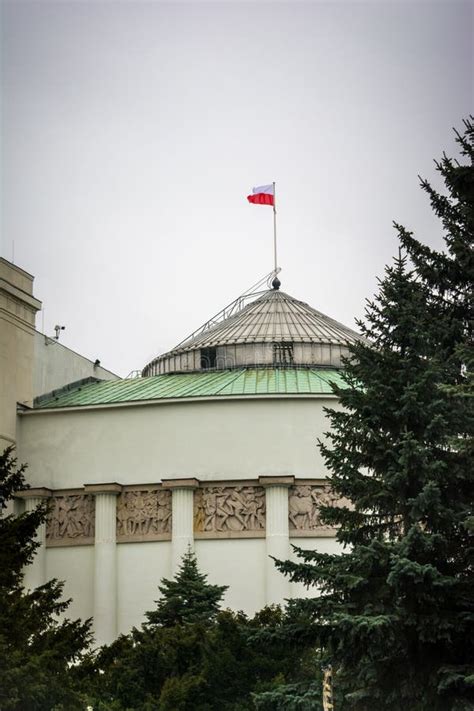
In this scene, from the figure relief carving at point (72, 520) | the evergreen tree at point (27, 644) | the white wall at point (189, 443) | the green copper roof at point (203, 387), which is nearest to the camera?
the evergreen tree at point (27, 644)

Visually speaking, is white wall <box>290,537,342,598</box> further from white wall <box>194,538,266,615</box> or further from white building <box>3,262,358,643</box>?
white wall <box>194,538,266,615</box>

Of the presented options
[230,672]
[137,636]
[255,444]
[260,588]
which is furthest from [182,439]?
[230,672]

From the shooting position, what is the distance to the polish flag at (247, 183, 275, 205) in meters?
51.6

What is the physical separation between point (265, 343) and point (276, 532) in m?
10.3

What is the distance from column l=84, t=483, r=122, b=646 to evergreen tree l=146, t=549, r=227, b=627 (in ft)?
18.9

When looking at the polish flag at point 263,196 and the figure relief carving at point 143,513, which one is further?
the polish flag at point 263,196

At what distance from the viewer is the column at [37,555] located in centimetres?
4200

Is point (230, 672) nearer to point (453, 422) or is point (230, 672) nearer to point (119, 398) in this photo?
point (453, 422)

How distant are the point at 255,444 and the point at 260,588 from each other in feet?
13.9

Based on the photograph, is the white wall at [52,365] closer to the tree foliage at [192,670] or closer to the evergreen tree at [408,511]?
the tree foliage at [192,670]

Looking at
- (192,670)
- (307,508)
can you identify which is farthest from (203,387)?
(192,670)

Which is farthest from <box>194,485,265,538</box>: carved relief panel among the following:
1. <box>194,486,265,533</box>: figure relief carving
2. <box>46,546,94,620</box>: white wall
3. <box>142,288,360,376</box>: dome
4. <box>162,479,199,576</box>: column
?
<box>142,288,360,376</box>: dome

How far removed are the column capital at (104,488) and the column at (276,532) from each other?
171 inches

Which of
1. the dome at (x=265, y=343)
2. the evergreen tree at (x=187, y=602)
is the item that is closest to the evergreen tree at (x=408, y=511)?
the evergreen tree at (x=187, y=602)
